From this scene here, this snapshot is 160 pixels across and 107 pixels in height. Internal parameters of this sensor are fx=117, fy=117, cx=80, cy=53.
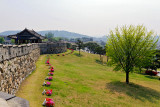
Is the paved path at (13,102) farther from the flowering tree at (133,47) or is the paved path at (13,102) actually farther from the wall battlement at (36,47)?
the flowering tree at (133,47)

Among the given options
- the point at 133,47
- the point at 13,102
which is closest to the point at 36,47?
the point at 133,47

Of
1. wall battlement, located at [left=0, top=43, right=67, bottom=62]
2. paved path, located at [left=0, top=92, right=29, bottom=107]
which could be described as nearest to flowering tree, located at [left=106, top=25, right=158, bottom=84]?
wall battlement, located at [left=0, top=43, right=67, bottom=62]

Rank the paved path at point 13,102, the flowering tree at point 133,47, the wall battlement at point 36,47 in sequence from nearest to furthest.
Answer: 1. the paved path at point 13,102
2. the wall battlement at point 36,47
3. the flowering tree at point 133,47

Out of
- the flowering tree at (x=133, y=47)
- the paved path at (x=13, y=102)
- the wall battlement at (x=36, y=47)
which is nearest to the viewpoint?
the paved path at (x=13, y=102)

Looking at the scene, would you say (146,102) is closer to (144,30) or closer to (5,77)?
(144,30)

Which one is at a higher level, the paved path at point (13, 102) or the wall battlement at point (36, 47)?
the wall battlement at point (36, 47)

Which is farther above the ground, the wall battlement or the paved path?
the wall battlement

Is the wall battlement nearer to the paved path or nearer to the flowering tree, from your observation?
the paved path

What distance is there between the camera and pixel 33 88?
14188 mm

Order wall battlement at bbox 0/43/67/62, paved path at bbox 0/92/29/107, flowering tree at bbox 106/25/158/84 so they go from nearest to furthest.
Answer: paved path at bbox 0/92/29/107 < wall battlement at bbox 0/43/67/62 < flowering tree at bbox 106/25/158/84

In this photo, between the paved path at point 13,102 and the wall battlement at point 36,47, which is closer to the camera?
the paved path at point 13,102

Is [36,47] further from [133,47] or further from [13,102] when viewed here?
[13,102]

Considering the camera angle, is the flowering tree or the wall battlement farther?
the flowering tree

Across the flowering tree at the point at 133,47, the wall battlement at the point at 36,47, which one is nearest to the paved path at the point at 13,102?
the wall battlement at the point at 36,47
